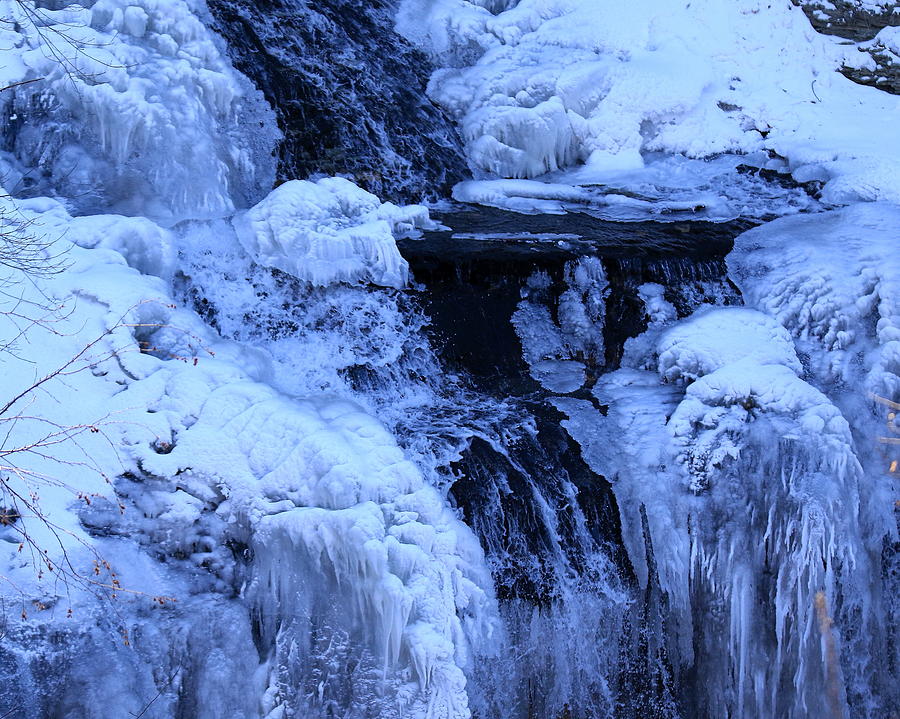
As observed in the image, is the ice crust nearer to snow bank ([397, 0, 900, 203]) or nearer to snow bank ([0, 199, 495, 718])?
snow bank ([0, 199, 495, 718])

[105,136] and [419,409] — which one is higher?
[105,136]

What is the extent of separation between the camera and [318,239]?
6.43m

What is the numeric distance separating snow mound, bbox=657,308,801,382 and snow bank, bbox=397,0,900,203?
2122 mm

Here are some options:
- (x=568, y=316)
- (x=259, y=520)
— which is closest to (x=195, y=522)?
(x=259, y=520)

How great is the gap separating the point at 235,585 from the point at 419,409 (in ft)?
6.08

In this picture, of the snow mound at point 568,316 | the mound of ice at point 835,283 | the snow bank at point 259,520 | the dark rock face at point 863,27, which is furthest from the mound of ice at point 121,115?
the dark rock face at point 863,27

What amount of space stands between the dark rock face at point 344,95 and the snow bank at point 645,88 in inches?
13.5

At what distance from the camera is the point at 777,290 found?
6.91 m

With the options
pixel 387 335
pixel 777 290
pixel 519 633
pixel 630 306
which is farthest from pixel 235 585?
pixel 777 290

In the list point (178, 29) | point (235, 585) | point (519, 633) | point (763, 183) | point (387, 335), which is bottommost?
point (519, 633)

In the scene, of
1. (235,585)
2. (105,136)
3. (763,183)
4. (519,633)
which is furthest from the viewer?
(763,183)

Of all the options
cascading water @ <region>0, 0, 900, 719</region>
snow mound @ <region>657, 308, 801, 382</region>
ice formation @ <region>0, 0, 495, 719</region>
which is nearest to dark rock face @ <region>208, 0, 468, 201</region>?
cascading water @ <region>0, 0, 900, 719</region>

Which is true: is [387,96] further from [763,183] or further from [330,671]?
[330,671]

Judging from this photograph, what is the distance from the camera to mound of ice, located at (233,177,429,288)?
6395mm
